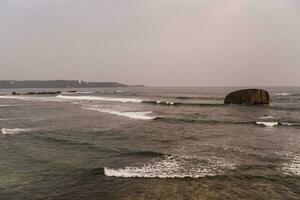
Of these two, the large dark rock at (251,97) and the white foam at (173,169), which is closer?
the white foam at (173,169)

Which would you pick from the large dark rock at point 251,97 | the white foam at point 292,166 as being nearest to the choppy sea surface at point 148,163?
the white foam at point 292,166

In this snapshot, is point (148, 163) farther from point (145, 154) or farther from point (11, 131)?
point (11, 131)

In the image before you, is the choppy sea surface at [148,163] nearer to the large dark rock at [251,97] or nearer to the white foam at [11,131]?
the white foam at [11,131]

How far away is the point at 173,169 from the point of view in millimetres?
20922

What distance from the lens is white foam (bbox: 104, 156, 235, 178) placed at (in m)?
19.7

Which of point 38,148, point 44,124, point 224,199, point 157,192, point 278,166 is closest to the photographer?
point 224,199

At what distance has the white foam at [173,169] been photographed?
19667 millimetres

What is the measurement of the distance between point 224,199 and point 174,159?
811cm

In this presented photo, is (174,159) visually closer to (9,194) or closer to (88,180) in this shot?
(88,180)

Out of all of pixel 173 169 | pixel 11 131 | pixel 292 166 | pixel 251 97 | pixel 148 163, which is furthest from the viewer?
pixel 251 97

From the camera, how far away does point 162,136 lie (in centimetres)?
3366

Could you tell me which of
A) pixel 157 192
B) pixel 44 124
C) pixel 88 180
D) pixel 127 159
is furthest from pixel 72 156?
pixel 44 124

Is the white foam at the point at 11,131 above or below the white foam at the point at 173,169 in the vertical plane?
above

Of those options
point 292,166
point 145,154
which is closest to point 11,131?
point 145,154
